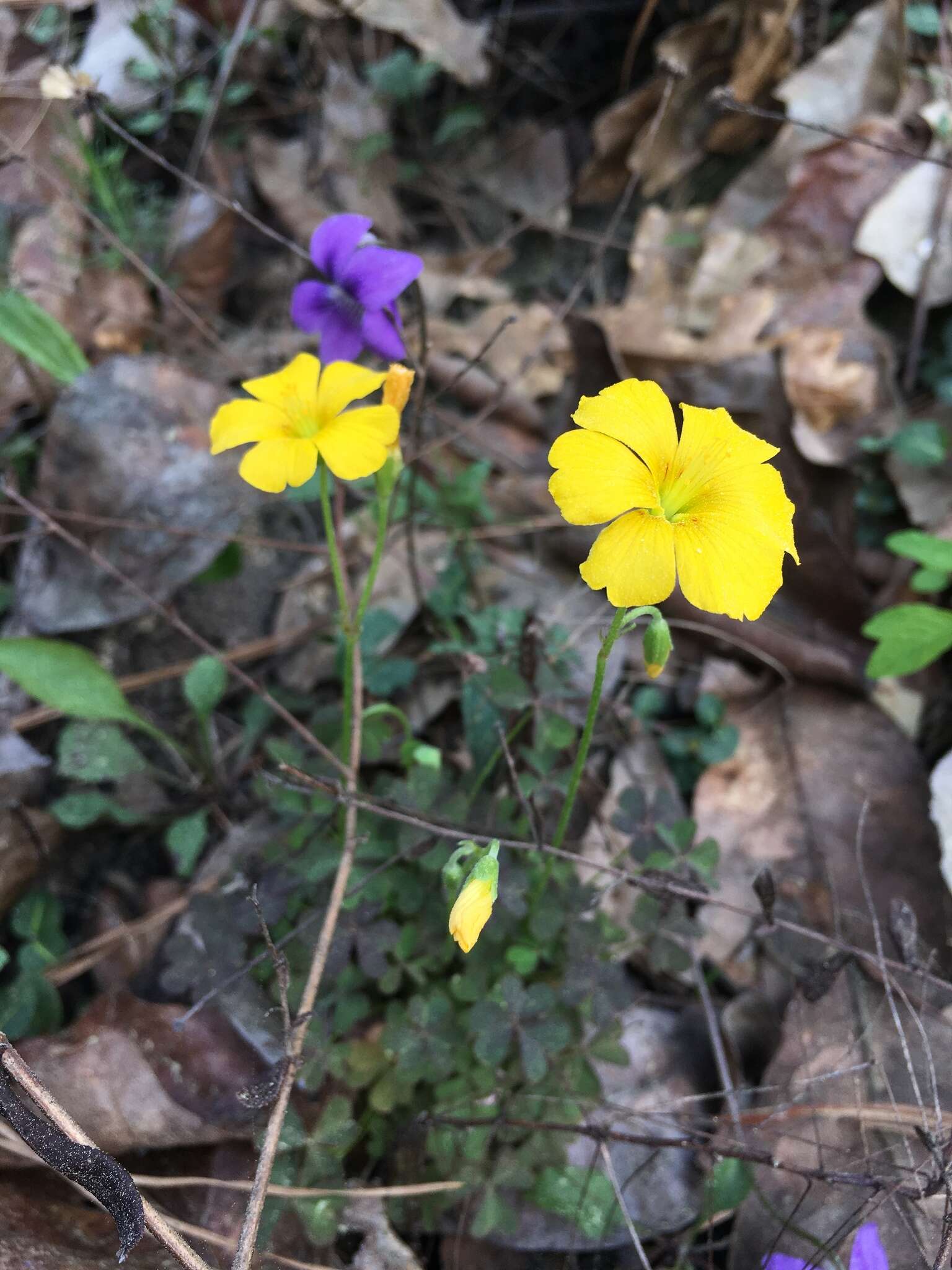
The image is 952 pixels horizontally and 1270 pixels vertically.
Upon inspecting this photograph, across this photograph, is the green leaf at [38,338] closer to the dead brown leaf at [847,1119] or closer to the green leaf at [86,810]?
the green leaf at [86,810]

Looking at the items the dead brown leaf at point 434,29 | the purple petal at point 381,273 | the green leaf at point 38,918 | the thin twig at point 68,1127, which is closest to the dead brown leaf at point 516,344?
the dead brown leaf at point 434,29

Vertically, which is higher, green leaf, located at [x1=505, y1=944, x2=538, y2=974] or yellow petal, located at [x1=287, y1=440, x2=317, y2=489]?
yellow petal, located at [x1=287, y1=440, x2=317, y2=489]

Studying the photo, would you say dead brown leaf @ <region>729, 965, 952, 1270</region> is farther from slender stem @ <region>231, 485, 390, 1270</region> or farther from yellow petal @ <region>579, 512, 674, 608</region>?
yellow petal @ <region>579, 512, 674, 608</region>

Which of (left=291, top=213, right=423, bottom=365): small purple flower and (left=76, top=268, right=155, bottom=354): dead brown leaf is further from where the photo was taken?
(left=76, top=268, right=155, bottom=354): dead brown leaf

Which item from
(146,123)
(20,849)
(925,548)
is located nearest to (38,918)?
(20,849)

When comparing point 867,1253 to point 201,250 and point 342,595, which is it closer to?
point 342,595

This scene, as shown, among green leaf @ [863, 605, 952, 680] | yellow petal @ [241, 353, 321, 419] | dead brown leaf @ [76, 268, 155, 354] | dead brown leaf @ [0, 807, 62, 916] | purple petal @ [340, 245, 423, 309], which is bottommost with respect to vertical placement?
dead brown leaf @ [0, 807, 62, 916]

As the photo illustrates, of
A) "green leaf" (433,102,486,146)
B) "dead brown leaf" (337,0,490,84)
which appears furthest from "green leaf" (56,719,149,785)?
"dead brown leaf" (337,0,490,84)
